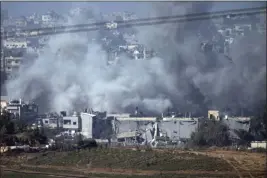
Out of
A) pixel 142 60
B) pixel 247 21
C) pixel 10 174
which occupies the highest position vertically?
pixel 247 21

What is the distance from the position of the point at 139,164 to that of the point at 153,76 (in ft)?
24.2

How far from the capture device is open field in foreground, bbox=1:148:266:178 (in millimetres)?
7809

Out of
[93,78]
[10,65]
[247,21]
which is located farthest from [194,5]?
[10,65]

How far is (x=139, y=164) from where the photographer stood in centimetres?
820

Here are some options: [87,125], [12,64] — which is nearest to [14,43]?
[12,64]

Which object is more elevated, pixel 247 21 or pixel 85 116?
pixel 247 21

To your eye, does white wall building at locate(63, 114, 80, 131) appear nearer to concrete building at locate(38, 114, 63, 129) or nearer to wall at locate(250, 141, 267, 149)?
concrete building at locate(38, 114, 63, 129)

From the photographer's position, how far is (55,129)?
12.6m

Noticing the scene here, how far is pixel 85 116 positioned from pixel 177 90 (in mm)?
3210

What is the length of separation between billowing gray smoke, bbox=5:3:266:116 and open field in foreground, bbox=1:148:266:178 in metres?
4.58

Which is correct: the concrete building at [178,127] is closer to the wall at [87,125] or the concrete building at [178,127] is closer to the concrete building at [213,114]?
the concrete building at [213,114]

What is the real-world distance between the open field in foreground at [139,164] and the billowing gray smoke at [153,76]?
4.58m

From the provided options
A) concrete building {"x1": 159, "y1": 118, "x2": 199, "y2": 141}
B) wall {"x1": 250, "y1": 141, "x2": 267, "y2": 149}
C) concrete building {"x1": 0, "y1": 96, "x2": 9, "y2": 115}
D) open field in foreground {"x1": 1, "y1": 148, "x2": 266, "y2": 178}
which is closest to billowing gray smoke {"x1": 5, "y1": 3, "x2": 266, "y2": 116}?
concrete building {"x1": 0, "y1": 96, "x2": 9, "y2": 115}

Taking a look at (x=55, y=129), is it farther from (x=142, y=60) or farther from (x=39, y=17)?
(x=142, y=60)
